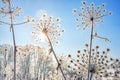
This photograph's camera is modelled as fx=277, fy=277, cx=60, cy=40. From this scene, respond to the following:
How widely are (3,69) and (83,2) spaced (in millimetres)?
56884

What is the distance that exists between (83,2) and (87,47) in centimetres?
256

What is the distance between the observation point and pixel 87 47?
14.9 metres

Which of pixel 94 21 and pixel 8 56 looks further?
pixel 8 56

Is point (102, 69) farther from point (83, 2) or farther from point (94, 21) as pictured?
point (83, 2)

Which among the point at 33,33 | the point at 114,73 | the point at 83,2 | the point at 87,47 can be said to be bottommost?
the point at 114,73

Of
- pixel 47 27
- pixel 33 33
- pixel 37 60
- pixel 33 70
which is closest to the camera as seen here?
pixel 47 27

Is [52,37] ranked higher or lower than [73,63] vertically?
higher

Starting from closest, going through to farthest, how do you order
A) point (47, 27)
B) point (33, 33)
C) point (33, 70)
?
point (47, 27) → point (33, 33) → point (33, 70)

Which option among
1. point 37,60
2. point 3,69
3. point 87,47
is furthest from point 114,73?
point 3,69

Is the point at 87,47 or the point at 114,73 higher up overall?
the point at 87,47

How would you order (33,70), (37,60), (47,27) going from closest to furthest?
(47,27), (37,60), (33,70)

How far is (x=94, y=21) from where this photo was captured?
48.6 feet

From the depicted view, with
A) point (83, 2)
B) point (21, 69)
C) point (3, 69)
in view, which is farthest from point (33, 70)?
point (83, 2)

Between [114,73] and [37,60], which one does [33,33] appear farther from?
[37,60]
